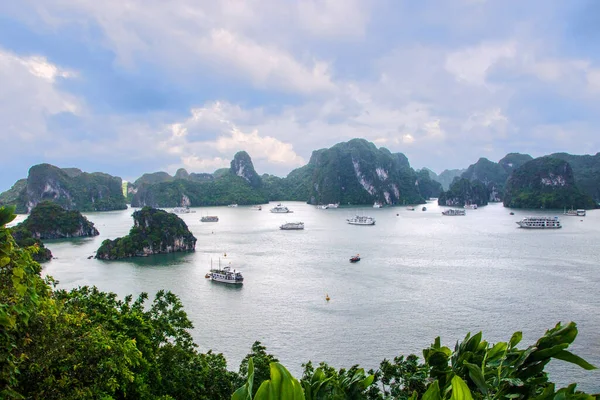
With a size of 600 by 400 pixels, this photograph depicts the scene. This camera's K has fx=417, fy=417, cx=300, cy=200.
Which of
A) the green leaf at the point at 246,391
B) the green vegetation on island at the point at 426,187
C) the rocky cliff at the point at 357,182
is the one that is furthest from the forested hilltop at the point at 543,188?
the green leaf at the point at 246,391

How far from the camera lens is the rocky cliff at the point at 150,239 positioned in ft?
153

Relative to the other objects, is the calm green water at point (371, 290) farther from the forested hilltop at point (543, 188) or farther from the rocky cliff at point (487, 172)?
the rocky cliff at point (487, 172)

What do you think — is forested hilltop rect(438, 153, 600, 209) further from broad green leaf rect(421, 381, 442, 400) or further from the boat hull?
broad green leaf rect(421, 381, 442, 400)

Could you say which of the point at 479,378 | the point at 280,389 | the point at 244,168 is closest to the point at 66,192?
the point at 244,168

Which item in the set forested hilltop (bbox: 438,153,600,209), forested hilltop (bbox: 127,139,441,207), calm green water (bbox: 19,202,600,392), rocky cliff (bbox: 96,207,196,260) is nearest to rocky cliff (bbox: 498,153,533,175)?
forested hilltop (bbox: 438,153,600,209)

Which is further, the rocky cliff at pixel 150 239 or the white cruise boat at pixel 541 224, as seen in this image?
the white cruise boat at pixel 541 224

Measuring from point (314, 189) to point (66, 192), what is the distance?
79449 millimetres

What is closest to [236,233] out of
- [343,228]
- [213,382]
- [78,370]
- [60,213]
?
[343,228]

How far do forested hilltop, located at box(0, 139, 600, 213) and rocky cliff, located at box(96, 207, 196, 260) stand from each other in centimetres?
8079

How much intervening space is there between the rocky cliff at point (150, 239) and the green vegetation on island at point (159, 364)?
36.7 metres

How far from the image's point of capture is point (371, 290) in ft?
99.2

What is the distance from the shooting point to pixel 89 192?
12781cm

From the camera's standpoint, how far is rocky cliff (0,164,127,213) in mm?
114375

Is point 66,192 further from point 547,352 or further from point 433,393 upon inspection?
point 433,393
